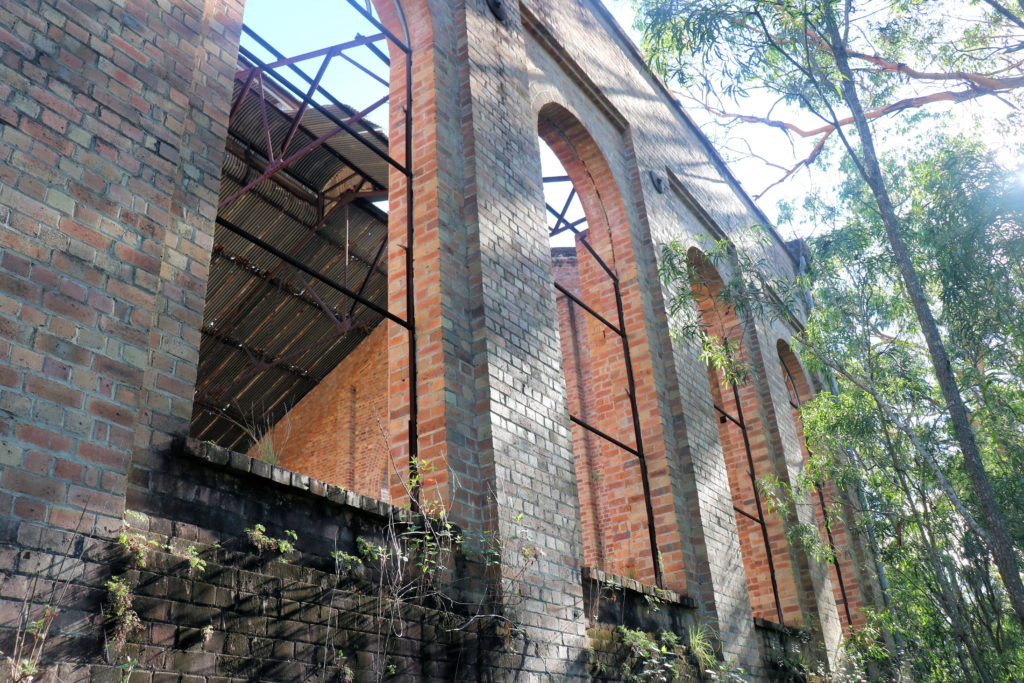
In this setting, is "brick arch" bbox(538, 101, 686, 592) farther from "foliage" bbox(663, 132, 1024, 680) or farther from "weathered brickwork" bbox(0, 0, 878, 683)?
"foliage" bbox(663, 132, 1024, 680)

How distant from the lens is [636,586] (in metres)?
6.22

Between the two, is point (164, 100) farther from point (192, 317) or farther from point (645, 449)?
point (645, 449)

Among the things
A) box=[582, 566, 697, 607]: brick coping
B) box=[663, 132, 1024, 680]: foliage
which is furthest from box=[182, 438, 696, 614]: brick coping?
box=[663, 132, 1024, 680]: foliage

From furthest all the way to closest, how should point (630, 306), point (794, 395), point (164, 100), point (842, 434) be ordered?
point (794, 395) < point (842, 434) < point (630, 306) < point (164, 100)

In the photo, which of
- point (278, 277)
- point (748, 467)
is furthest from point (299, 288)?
point (748, 467)

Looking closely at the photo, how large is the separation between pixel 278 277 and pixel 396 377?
11633 mm

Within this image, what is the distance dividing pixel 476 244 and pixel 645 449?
10.2 feet

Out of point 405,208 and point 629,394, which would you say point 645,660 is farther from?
point 405,208

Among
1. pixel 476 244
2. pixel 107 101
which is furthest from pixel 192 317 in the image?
pixel 476 244

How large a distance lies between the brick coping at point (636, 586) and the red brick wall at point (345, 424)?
10924 millimetres

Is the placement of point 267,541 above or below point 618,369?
below

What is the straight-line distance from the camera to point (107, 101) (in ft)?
11.2

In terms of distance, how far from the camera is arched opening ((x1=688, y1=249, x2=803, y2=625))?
9656 millimetres

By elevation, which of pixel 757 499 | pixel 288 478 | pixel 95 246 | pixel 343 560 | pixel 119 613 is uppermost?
pixel 757 499
